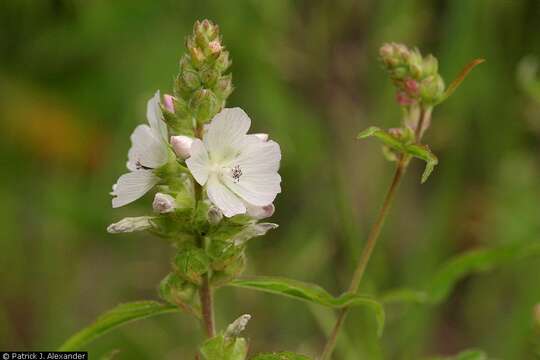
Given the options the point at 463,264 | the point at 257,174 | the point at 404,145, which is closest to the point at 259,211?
the point at 257,174

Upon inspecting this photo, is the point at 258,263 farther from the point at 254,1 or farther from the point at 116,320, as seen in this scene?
the point at 116,320

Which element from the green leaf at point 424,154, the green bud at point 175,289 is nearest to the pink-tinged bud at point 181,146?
the green bud at point 175,289

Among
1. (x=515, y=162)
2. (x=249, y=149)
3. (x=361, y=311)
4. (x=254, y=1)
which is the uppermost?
(x=254, y=1)

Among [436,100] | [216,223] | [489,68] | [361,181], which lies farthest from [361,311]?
[489,68]

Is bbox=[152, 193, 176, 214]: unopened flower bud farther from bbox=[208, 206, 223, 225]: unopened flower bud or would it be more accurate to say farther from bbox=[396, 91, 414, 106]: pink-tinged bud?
bbox=[396, 91, 414, 106]: pink-tinged bud

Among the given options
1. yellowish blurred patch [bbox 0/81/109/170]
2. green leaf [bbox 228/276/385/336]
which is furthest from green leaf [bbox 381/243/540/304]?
yellowish blurred patch [bbox 0/81/109/170]

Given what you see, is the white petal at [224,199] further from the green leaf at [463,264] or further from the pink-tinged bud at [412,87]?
the green leaf at [463,264]
